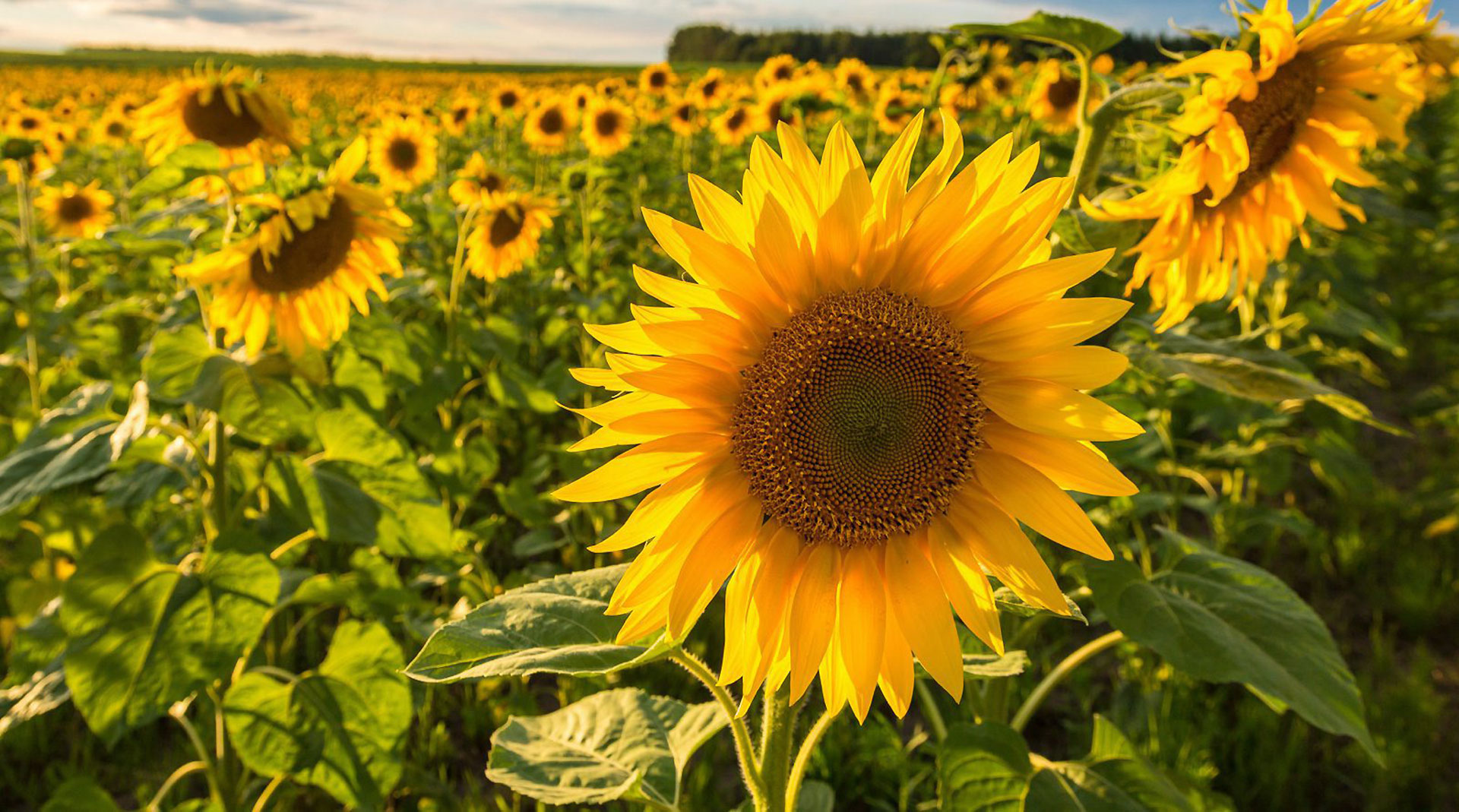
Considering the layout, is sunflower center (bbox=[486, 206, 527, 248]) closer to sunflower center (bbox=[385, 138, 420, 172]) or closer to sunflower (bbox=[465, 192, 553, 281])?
sunflower (bbox=[465, 192, 553, 281])

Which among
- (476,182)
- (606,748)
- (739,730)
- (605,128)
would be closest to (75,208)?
(476,182)

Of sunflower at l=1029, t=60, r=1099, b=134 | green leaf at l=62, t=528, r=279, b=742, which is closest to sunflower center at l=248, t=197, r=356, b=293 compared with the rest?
green leaf at l=62, t=528, r=279, b=742

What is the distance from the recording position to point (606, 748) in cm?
152

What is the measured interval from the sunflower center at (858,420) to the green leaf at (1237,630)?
527mm

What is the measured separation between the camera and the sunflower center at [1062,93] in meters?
6.02

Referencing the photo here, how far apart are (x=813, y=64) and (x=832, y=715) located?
9819 mm

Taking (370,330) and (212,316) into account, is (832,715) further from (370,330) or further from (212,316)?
(370,330)

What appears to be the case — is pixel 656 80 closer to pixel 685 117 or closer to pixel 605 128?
pixel 685 117

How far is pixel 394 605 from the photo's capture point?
246cm

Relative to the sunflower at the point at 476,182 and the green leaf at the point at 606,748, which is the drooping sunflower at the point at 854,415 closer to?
the green leaf at the point at 606,748

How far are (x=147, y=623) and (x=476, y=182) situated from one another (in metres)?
4.03

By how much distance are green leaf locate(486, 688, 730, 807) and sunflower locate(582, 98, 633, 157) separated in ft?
22.9

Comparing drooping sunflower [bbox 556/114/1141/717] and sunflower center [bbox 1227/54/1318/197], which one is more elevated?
sunflower center [bbox 1227/54/1318/197]

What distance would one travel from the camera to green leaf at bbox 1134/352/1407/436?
138 cm
